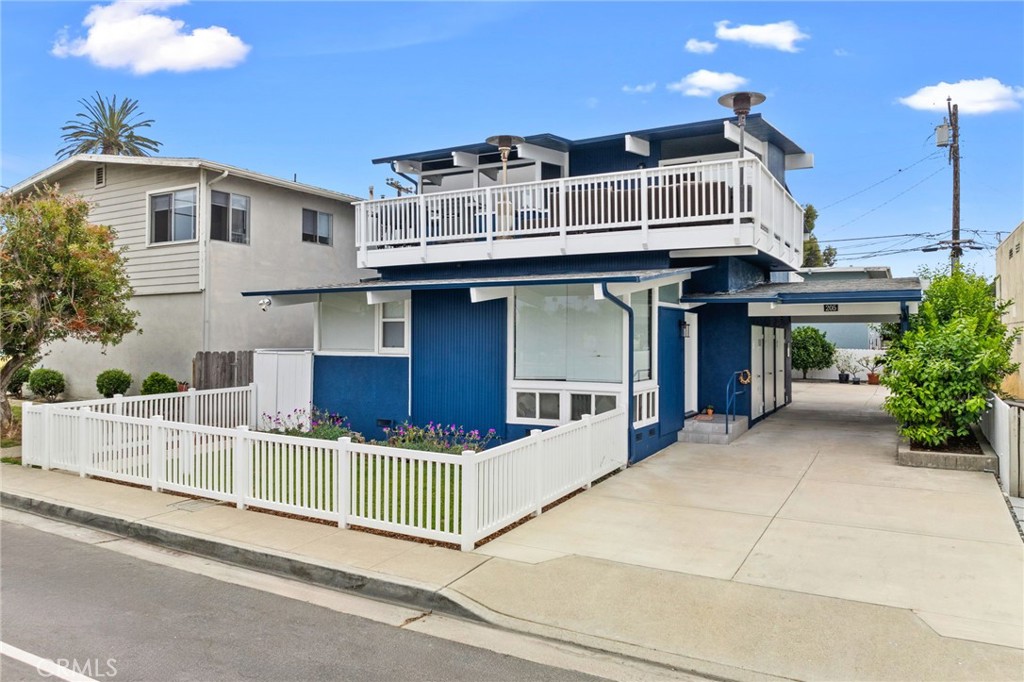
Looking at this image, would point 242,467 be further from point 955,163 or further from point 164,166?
point 955,163

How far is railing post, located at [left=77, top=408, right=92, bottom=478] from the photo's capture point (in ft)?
32.3

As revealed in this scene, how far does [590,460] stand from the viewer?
29.8 ft

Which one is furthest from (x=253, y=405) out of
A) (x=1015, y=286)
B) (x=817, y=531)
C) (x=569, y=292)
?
(x=1015, y=286)

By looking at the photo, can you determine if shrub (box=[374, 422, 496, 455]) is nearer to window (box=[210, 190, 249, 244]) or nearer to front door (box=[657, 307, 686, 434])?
front door (box=[657, 307, 686, 434])

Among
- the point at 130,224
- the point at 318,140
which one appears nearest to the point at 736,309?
the point at 130,224

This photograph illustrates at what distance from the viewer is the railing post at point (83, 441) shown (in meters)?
9.84

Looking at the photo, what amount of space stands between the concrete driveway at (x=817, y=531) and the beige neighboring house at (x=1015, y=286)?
10547mm

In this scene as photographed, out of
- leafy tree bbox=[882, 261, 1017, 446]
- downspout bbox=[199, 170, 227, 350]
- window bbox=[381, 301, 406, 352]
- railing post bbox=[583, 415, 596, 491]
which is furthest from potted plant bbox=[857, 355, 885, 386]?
downspout bbox=[199, 170, 227, 350]

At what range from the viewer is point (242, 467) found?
8125mm

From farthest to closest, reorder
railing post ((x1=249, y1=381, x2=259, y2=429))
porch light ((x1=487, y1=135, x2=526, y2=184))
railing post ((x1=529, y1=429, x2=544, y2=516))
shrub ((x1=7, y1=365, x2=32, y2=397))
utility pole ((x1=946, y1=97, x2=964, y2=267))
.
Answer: utility pole ((x1=946, y1=97, x2=964, y2=267)) < shrub ((x1=7, y1=365, x2=32, y2=397)) < railing post ((x1=249, y1=381, x2=259, y2=429)) < porch light ((x1=487, y1=135, x2=526, y2=184)) < railing post ((x1=529, y1=429, x2=544, y2=516))

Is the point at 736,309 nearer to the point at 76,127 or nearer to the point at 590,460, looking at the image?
the point at 590,460

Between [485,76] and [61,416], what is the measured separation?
14.9 m

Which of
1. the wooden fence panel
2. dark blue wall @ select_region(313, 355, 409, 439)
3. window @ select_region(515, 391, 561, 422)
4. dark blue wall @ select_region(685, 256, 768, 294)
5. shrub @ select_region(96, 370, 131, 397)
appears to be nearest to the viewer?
window @ select_region(515, 391, 561, 422)
